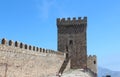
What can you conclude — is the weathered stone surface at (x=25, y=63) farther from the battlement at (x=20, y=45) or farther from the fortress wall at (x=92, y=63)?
the fortress wall at (x=92, y=63)

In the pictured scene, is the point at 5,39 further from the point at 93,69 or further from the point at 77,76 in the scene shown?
the point at 93,69

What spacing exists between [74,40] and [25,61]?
55.9 feet

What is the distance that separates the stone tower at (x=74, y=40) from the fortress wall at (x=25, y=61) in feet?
22.3

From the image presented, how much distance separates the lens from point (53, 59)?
3475 cm

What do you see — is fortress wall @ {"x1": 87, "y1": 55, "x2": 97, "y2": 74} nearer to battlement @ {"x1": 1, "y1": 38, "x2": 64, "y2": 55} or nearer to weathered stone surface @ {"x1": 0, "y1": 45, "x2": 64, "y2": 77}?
weathered stone surface @ {"x1": 0, "y1": 45, "x2": 64, "y2": 77}

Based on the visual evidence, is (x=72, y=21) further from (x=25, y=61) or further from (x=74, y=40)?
(x=25, y=61)

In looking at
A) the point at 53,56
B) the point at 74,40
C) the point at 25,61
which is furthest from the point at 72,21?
the point at 25,61

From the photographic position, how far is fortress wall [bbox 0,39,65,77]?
22.6m

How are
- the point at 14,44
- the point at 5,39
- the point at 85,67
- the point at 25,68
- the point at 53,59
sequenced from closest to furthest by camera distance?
1. the point at 5,39
2. the point at 14,44
3. the point at 25,68
4. the point at 53,59
5. the point at 85,67

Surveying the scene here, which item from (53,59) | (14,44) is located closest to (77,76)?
(53,59)

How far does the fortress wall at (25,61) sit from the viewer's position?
74.0 feet

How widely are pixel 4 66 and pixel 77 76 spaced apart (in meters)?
12.8

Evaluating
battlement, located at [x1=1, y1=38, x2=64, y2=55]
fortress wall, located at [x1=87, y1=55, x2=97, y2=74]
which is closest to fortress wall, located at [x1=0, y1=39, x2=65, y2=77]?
battlement, located at [x1=1, y1=38, x2=64, y2=55]

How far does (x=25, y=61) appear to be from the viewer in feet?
85.9
